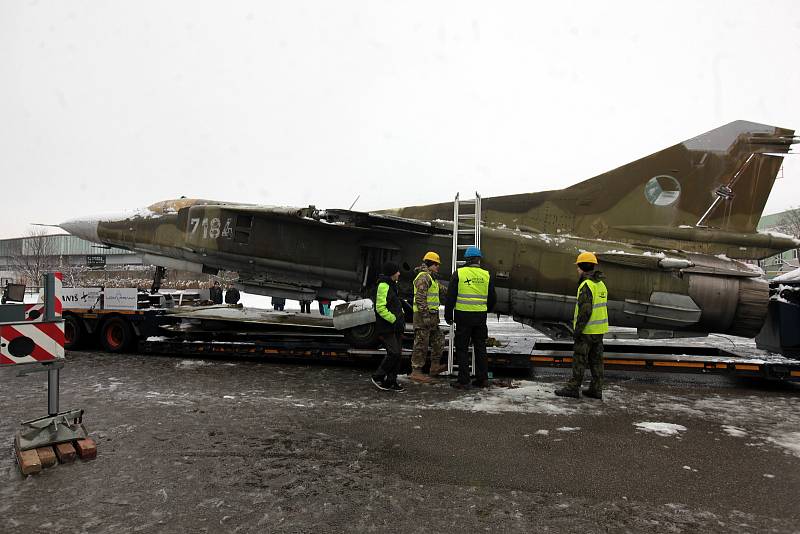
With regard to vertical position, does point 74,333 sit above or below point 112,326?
below

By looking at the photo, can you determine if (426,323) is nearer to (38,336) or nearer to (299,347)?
(299,347)

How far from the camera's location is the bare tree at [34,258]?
1596 inches

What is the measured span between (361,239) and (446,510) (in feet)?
19.4

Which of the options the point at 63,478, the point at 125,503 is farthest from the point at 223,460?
the point at 63,478

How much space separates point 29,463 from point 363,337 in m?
4.79

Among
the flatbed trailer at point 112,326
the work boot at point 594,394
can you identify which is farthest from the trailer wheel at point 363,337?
the flatbed trailer at point 112,326

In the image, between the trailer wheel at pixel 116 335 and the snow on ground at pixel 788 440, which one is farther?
the trailer wheel at pixel 116 335

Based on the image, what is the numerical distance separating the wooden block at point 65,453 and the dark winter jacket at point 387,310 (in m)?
3.42

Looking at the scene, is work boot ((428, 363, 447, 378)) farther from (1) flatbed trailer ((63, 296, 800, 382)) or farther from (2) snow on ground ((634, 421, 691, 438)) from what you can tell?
(2) snow on ground ((634, 421, 691, 438))

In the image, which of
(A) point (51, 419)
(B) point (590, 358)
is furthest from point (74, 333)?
(B) point (590, 358)

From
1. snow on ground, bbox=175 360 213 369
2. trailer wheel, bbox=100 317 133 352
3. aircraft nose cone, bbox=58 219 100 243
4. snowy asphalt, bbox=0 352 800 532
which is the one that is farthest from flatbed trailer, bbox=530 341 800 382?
aircraft nose cone, bbox=58 219 100 243

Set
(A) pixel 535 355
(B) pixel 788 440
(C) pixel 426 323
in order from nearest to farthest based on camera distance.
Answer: (B) pixel 788 440, (C) pixel 426 323, (A) pixel 535 355

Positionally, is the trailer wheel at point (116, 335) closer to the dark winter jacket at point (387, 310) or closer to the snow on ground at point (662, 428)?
the dark winter jacket at point (387, 310)

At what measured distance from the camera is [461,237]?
313 inches
